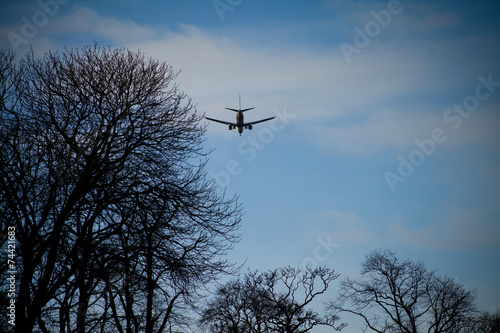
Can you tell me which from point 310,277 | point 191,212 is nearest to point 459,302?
point 310,277

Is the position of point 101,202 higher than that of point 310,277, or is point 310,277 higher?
point 310,277

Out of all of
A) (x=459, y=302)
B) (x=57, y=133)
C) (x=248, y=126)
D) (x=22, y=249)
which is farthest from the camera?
(x=248, y=126)

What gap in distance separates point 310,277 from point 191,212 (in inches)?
1143

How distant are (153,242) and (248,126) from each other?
39143mm

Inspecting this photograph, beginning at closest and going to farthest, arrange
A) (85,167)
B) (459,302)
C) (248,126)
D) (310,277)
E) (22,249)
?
(22,249)
(85,167)
(459,302)
(310,277)
(248,126)

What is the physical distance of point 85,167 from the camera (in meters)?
11.1

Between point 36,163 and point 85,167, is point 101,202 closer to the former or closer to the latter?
point 85,167

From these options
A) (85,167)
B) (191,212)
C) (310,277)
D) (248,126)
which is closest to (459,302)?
(310,277)

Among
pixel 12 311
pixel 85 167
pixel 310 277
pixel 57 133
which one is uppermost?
pixel 310 277

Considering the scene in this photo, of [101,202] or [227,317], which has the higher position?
[227,317]

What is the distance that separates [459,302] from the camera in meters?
35.7

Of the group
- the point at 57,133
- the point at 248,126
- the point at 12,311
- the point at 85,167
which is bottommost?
the point at 12,311

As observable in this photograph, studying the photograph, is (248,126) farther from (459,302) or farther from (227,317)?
(459,302)

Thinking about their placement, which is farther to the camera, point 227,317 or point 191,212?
point 227,317
